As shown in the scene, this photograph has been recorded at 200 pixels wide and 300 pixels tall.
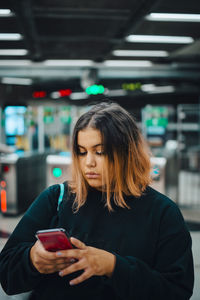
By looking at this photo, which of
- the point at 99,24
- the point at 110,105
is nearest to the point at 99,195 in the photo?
the point at 110,105

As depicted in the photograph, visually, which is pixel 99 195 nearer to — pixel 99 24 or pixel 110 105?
pixel 110 105

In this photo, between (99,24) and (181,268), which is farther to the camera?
(99,24)

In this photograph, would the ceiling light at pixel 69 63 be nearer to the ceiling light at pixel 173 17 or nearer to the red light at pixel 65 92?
the red light at pixel 65 92

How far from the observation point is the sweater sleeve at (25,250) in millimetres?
1098

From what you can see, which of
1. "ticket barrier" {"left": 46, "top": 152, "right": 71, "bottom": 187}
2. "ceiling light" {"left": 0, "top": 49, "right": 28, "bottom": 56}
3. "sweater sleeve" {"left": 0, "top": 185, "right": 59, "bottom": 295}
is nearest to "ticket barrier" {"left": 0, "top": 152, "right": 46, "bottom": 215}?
"ticket barrier" {"left": 46, "top": 152, "right": 71, "bottom": 187}

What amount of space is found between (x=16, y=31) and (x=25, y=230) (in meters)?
3.53

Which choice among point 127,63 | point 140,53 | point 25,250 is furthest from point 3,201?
point 25,250

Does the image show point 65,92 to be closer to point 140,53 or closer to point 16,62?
point 16,62

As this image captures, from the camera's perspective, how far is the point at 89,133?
115 centimetres

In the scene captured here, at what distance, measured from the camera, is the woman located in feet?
3.35

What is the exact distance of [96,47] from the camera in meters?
5.05

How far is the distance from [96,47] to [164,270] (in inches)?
176

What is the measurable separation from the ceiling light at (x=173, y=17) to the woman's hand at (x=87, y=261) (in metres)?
3.10

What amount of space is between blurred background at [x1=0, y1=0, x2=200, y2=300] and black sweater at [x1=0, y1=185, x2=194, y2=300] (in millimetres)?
314
